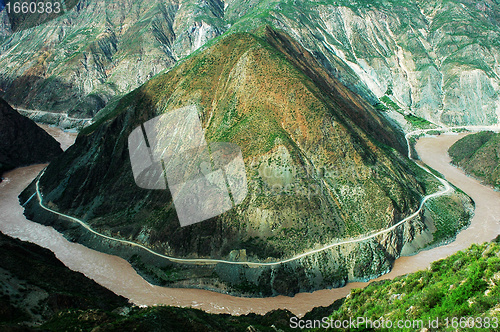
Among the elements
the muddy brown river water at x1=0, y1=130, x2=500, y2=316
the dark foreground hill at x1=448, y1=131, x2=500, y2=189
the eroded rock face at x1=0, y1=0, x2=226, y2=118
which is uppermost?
the eroded rock face at x1=0, y1=0, x2=226, y2=118

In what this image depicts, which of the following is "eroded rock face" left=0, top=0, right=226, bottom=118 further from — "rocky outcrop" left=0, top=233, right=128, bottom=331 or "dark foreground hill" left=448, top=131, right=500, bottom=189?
"dark foreground hill" left=448, top=131, right=500, bottom=189

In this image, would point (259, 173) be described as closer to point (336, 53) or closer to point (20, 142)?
point (20, 142)

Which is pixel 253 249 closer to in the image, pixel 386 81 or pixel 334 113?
pixel 334 113

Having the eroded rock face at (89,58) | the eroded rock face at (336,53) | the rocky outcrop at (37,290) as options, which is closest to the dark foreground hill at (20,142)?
the eroded rock face at (89,58)

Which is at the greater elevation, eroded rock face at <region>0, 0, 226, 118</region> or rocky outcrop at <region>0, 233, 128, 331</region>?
eroded rock face at <region>0, 0, 226, 118</region>

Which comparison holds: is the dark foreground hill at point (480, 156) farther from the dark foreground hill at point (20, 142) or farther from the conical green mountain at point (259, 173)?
the dark foreground hill at point (20, 142)

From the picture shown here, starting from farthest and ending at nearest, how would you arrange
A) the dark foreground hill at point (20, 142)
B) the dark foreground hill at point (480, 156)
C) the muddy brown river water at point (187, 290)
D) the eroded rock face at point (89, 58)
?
the eroded rock face at point (89, 58) → the dark foreground hill at point (20, 142) → the dark foreground hill at point (480, 156) → the muddy brown river water at point (187, 290)

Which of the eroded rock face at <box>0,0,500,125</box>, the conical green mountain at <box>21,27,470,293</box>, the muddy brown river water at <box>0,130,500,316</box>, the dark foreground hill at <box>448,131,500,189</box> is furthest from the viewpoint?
the eroded rock face at <box>0,0,500,125</box>

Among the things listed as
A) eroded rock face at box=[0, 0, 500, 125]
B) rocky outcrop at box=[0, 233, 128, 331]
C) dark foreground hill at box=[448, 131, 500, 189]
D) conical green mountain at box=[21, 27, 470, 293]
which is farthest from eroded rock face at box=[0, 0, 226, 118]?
dark foreground hill at box=[448, 131, 500, 189]
